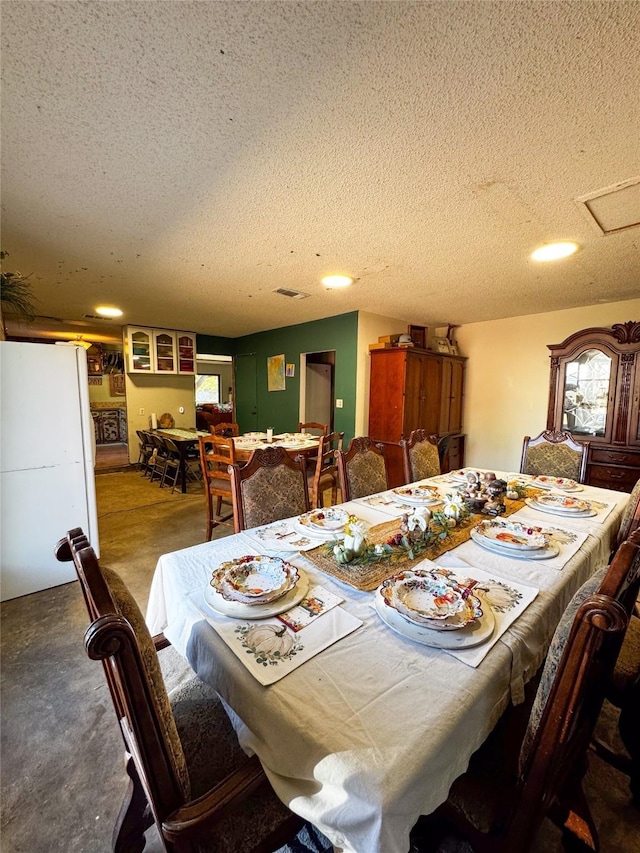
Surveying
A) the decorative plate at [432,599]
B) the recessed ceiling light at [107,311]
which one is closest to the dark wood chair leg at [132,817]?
the decorative plate at [432,599]

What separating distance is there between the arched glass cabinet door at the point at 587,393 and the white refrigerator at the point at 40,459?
4.52 meters

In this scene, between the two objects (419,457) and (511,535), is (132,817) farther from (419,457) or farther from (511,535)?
(419,457)

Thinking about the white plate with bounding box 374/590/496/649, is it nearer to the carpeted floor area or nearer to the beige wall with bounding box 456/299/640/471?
the carpeted floor area

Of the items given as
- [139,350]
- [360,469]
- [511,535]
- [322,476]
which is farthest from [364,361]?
[139,350]

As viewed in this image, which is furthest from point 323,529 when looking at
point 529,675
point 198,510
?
point 198,510

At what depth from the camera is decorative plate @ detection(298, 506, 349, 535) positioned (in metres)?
1.50

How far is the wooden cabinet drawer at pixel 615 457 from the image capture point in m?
3.33

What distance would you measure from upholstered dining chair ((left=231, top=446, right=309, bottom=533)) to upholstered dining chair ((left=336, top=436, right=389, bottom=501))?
13.1 inches

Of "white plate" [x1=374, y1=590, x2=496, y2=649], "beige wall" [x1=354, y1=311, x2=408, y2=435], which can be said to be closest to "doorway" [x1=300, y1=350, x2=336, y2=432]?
"beige wall" [x1=354, y1=311, x2=408, y2=435]

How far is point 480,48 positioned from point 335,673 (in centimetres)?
173

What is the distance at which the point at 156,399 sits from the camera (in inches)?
242

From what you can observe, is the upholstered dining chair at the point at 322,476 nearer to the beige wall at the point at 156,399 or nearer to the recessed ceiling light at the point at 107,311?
the recessed ceiling light at the point at 107,311

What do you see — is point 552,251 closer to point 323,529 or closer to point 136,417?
point 323,529

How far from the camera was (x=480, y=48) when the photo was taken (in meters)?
1.01
